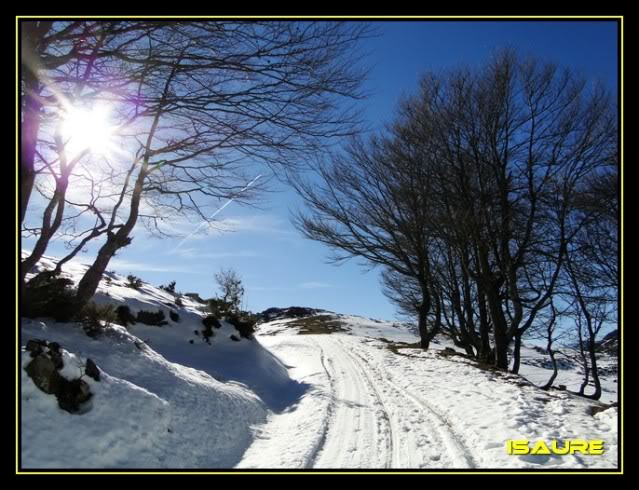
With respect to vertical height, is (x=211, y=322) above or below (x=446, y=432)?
above

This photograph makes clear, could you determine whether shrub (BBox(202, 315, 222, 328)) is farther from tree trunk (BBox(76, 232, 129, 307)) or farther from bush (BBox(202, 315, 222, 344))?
tree trunk (BBox(76, 232, 129, 307))

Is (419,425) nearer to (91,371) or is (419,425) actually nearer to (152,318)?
(91,371)

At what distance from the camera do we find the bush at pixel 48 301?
7094mm

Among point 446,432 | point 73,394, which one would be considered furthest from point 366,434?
point 73,394

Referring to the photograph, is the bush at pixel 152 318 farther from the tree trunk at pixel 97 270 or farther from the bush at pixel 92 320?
the bush at pixel 92 320

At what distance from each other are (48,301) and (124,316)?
10.6 ft

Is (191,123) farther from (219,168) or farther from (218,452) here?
(218,452)

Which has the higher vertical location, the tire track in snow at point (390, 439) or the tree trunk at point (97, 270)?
the tree trunk at point (97, 270)

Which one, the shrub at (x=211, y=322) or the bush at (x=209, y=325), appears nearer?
the bush at (x=209, y=325)

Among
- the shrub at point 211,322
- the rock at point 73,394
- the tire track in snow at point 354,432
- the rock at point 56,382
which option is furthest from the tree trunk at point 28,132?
the shrub at point 211,322

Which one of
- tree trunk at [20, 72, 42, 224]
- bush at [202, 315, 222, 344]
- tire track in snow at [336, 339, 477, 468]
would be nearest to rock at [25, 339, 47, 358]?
tree trunk at [20, 72, 42, 224]

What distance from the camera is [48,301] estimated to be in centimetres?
731

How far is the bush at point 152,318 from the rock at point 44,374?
6599 millimetres
